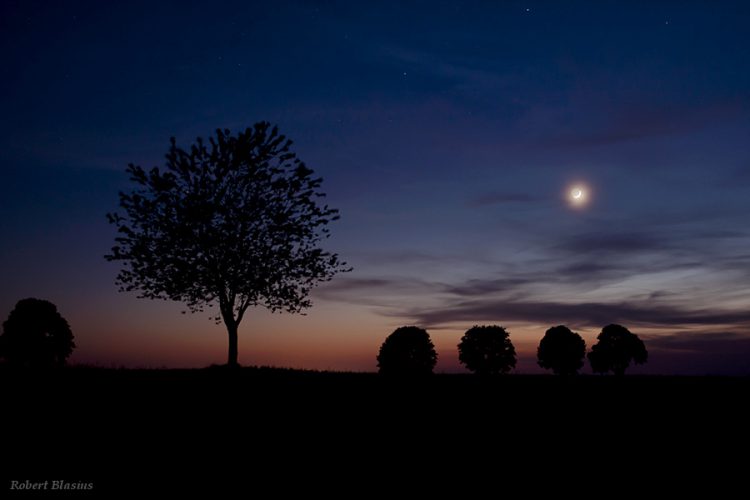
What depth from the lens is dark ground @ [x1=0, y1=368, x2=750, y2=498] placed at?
11.8 meters

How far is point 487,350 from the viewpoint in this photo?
77.7 metres

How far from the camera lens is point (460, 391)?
25000mm

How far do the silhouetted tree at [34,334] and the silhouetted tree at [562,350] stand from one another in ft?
214

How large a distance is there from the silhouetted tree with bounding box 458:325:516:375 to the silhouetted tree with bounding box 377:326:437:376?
34.5 ft

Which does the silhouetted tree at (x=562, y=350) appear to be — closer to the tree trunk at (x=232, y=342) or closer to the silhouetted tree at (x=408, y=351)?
the silhouetted tree at (x=408, y=351)

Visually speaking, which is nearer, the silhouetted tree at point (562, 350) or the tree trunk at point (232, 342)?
the tree trunk at point (232, 342)

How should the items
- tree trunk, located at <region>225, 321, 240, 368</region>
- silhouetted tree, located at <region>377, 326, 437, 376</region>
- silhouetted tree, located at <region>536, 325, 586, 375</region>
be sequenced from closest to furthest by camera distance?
1. tree trunk, located at <region>225, 321, 240, 368</region>
2. silhouetted tree, located at <region>377, 326, 437, 376</region>
3. silhouetted tree, located at <region>536, 325, 586, 375</region>

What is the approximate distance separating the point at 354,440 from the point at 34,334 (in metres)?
54.6

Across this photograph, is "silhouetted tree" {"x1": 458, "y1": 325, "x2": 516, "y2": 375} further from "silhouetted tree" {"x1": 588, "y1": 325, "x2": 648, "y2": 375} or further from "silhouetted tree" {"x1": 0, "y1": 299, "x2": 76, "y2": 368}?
"silhouetted tree" {"x1": 0, "y1": 299, "x2": 76, "y2": 368}

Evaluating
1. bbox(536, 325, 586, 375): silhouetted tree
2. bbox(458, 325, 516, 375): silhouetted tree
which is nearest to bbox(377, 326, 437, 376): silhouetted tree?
bbox(458, 325, 516, 375): silhouetted tree

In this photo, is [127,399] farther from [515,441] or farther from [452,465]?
[515,441]

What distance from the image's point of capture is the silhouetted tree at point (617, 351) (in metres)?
72.9

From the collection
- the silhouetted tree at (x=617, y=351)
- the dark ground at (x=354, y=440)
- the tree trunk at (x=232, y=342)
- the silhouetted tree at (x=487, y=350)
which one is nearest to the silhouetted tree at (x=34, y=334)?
the tree trunk at (x=232, y=342)

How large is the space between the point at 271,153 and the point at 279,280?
324 inches
